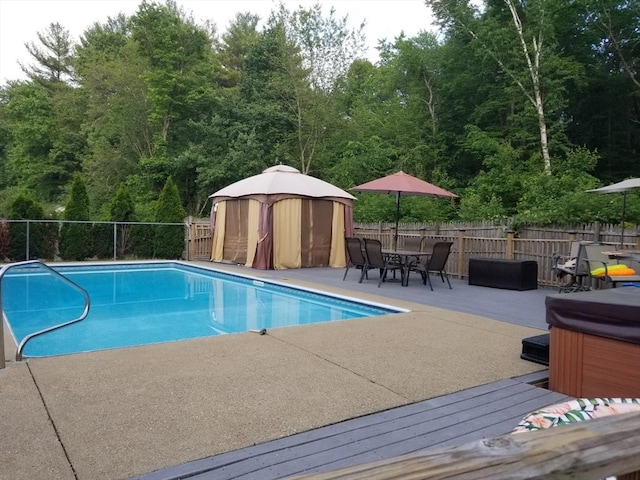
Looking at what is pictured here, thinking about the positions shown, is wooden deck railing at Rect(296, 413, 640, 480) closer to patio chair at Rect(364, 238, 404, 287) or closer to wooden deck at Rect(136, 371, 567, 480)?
wooden deck at Rect(136, 371, 567, 480)

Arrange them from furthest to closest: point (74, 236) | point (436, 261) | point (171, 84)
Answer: point (171, 84) < point (74, 236) < point (436, 261)

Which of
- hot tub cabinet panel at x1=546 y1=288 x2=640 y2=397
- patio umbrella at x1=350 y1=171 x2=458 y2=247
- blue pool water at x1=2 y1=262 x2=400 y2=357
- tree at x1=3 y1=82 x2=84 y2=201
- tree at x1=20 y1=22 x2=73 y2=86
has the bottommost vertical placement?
blue pool water at x1=2 y1=262 x2=400 y2=357

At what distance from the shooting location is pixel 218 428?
240 centimetres

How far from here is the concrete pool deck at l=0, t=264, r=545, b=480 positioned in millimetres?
2164

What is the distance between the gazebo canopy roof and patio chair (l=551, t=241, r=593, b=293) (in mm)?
5763

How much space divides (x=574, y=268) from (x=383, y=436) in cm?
590

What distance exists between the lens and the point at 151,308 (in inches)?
293

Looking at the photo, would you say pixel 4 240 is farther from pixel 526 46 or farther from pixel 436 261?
pixel 526 46

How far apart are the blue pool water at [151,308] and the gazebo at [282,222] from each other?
4.43 ft

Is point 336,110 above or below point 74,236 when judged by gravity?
above

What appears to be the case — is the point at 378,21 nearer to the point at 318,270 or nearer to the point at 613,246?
the point at 318,270

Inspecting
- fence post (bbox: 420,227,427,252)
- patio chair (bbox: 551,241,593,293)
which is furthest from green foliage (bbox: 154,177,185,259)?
patio chair (bbox: 551,241,593,293)

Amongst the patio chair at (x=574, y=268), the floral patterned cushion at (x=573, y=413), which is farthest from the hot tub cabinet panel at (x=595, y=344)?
the patio chair at (x=574, y=268)

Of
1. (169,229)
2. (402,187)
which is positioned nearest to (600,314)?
(402,187)
